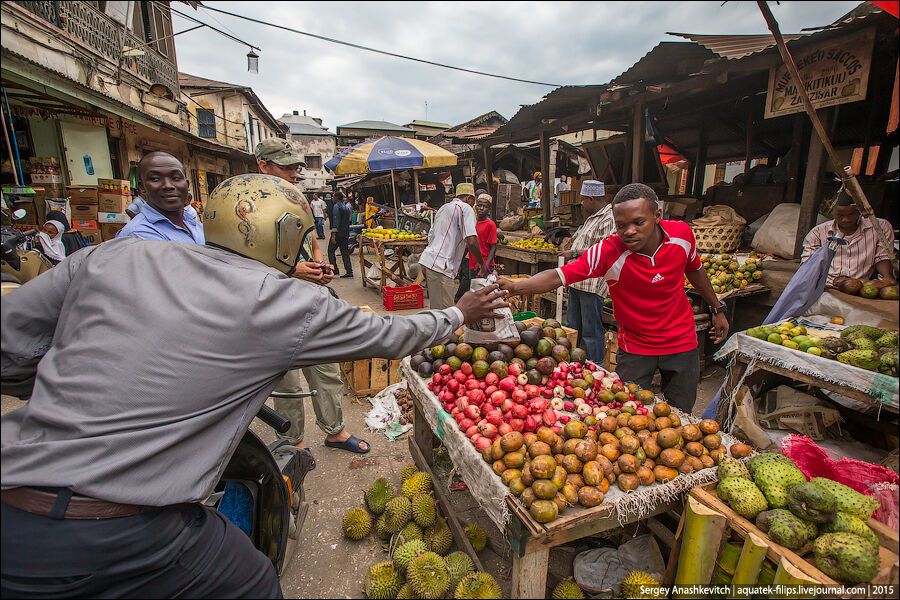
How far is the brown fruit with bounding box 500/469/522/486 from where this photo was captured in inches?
74.6

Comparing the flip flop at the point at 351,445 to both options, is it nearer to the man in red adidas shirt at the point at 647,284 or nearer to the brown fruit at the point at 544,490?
the man in red adidas shirt at the point at 647,284

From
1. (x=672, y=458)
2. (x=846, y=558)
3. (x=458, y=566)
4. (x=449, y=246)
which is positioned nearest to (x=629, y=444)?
(x=672, y=458)

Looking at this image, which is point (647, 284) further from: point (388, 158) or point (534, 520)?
point (388, 158)

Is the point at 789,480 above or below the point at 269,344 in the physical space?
below

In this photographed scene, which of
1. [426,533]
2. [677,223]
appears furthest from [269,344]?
[677,223]

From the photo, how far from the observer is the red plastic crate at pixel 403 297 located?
7.51 metres

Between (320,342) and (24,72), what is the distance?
562cm

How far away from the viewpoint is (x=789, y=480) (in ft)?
6.14

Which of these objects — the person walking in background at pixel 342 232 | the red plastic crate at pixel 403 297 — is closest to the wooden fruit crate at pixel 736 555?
the red plastic crate at pixel 403 297

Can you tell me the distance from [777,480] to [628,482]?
65 cm

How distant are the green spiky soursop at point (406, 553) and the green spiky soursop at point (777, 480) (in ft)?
5.51

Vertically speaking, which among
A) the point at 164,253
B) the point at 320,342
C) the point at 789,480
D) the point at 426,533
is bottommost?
the point at 426,533

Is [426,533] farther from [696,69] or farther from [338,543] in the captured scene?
[696,69]

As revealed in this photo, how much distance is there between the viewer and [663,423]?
2180 mm
